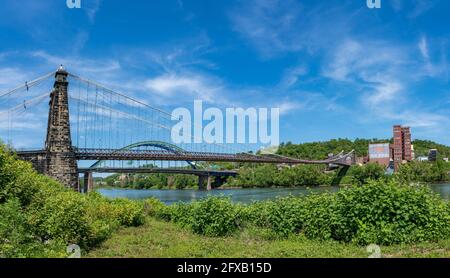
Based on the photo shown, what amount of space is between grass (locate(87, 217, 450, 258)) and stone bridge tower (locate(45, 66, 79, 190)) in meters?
17.5

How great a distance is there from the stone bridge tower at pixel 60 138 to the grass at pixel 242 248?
17.5 meters

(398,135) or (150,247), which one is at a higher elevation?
(398,135)

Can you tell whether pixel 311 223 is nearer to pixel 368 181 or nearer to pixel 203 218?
pixel 368 181

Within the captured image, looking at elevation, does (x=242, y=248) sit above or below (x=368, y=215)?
below

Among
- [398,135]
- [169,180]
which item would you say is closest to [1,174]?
[169,180]

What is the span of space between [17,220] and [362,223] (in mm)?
5681

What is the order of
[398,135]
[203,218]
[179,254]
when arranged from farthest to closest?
[398,135] → [203,218] → [179,254]

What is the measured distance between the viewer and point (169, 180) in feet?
243

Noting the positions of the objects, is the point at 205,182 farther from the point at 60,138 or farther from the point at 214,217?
the point at 214,217

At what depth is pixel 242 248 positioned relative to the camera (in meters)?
7.52

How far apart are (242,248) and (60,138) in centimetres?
2178

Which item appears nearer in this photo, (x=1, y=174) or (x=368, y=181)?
(x=368, y=181)

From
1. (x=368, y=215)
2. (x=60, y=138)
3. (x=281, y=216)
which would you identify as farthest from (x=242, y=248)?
(x=60, y=138)

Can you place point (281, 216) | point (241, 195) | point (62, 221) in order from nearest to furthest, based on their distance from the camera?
point (62, 221), point (281, 216), point (241, 195)
